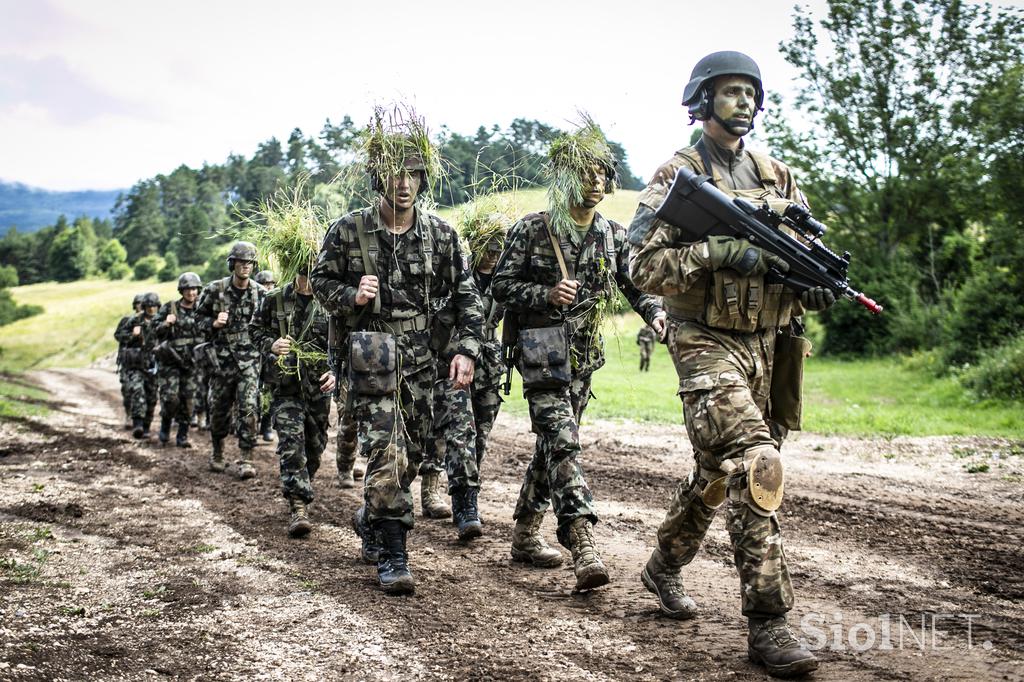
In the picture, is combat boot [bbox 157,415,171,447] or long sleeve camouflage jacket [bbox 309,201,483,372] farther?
combat boot [bbox 157,415,171,447]

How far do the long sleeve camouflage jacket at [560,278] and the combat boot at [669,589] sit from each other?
1.57m

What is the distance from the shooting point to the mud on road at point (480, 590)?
4266 mm

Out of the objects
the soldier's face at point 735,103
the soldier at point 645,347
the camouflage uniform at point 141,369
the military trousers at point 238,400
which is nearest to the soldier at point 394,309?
the soldier's face at point 735,103

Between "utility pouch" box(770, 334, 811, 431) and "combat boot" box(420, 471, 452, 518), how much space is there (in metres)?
3.87

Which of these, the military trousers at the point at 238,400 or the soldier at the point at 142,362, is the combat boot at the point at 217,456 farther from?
the soldier at the point at 142,362

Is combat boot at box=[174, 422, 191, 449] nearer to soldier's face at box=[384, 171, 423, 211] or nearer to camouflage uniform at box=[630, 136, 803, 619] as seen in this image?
soldier's face at box=[384, 171, 423, 211]

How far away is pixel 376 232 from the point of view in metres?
5.84

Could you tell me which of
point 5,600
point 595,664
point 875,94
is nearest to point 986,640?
point 595,664

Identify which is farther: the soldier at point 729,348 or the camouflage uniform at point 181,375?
the camouflage uniform at point 181,375

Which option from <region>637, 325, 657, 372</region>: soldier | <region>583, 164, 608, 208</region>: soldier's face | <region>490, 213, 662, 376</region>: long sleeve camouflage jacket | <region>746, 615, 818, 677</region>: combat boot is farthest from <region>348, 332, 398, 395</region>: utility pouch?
<region>637, 325, 657, 372</region>: soldier

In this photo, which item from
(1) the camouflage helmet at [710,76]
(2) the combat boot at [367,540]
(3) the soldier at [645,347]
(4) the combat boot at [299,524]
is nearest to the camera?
(1) the camouflage helmet at [710,76]

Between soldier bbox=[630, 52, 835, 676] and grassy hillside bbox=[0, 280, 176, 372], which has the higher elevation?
soldier bbox=[630, 52, 835, 676]

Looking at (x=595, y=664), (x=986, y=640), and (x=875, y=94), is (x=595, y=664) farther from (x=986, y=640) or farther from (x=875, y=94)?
(x=875, y=94)

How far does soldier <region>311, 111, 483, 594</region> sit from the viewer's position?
5.58 meters
